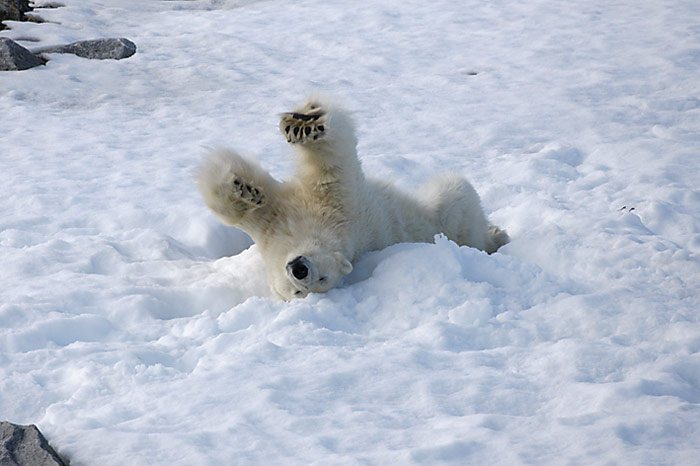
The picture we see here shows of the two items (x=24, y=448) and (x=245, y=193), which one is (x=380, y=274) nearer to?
(x=245, y=193)

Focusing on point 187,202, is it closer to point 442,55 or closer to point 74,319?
point 74,319

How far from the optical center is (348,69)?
9.24 m

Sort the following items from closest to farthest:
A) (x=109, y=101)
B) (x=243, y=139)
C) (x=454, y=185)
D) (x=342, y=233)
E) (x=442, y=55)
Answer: (x=342, y=233) → (x=454, y=185) → (x=243, y=139) → (x=109, y=101) → (x=442, y=55)

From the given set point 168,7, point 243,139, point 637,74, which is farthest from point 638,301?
point 168,7

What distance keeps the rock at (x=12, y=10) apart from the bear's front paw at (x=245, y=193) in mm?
8149

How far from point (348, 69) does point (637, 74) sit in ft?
11.7

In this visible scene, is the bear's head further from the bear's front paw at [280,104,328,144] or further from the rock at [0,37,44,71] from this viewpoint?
the rock at [0,37,44,71]

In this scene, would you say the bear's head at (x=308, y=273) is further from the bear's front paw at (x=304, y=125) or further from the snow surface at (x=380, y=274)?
the bear's front paw at (x=304, y=125)

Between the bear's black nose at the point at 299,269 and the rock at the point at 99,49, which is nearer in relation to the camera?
the bear's black nose at the point at 299,269

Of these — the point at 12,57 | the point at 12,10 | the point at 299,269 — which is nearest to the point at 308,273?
the point at 299,269

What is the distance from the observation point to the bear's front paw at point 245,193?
3.75 m

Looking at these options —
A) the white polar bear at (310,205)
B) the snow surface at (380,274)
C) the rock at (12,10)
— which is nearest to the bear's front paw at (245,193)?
the white polar bear at (310,205)

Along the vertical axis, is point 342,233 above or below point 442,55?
above

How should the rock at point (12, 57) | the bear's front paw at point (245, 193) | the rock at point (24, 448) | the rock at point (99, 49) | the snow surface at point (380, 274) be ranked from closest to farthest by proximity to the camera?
the rock at point (24, 448), the snow surface at point (380, 274), the bear's front paw at point (245, 193), the rock at point (12, 57), the rock at point (99, 49)
